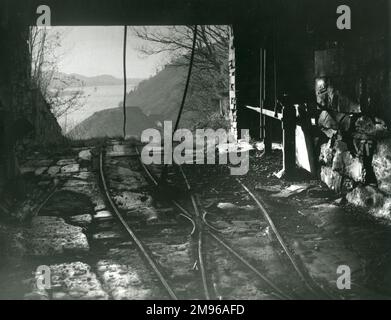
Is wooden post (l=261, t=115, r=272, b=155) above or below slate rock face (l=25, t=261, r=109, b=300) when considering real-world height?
above

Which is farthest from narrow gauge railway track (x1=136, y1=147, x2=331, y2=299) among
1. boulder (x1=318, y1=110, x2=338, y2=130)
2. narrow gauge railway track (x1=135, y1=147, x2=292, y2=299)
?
boulder (x1=318, y1=110, x2=338, y2=130)

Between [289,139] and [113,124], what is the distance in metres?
41.8

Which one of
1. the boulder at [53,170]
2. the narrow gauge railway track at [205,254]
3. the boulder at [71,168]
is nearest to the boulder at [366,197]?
the narrow gauge railway track at [205,254]

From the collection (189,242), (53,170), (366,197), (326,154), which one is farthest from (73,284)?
(53,170)

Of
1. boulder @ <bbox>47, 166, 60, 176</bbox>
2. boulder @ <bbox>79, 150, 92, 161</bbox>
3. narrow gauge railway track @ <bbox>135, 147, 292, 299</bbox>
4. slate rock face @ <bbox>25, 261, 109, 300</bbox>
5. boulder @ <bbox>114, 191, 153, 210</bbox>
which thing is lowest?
slate rock face @ <bbox>25, 261, 109, 300</bbox>

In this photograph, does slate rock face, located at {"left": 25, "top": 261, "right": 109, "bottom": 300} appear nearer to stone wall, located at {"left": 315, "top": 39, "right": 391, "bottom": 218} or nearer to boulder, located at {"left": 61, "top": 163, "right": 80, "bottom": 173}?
stone wall, located at {"left": 315, "top": 39, "right": 391, "bottom": 218}

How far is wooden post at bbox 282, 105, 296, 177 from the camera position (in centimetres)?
783

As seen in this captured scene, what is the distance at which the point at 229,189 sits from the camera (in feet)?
25.4

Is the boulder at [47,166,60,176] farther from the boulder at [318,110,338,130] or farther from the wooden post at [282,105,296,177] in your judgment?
the boulder at [318,110,338,130]

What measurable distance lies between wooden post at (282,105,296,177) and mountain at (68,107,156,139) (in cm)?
3915

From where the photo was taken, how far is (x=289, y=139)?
8000 millimetres

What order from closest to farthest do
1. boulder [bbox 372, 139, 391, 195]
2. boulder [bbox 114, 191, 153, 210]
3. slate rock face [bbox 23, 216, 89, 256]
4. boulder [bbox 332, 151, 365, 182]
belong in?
slate rock face [bbox 23, 216, 89, 256]
boulder [bbox 372, 139, 391, 195]
boulder [bbox 332, 151, 365, 182]
boulder [bbox 114, 191, 153, 210]

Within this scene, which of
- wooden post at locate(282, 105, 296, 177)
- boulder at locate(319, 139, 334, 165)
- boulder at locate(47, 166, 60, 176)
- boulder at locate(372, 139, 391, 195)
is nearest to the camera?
boulder at locate(372, 139, 391, 195)

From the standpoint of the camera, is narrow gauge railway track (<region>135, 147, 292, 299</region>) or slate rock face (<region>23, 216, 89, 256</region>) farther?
slate rock face (<region>23, 216, 89, 256</region>)
